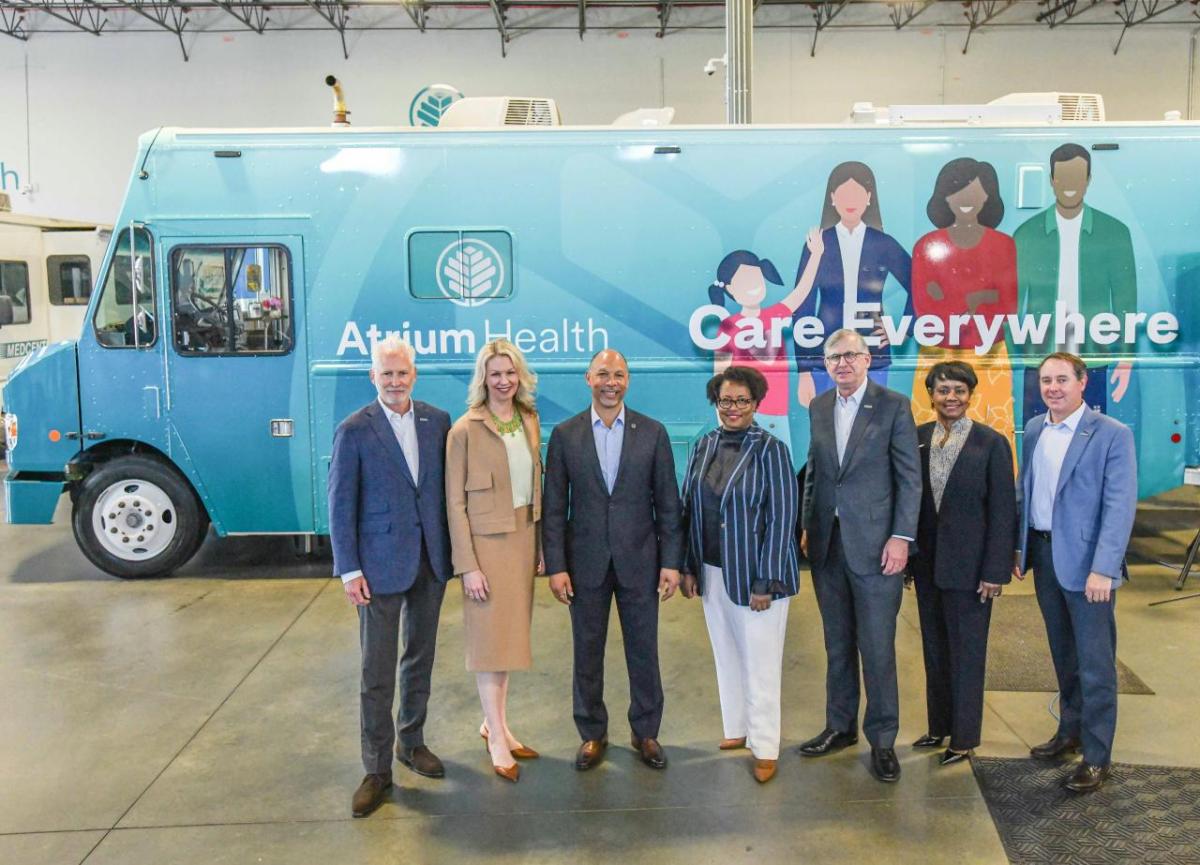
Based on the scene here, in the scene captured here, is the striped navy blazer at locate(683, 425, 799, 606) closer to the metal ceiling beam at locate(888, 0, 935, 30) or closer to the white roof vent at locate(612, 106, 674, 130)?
the white roof vent at locate(612, 106, 674, 130)

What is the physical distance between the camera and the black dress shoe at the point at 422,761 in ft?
12.9

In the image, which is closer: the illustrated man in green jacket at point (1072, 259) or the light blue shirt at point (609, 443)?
the light blue shirt at point (609, 443)

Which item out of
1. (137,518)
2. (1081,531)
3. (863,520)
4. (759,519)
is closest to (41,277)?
(137,518)

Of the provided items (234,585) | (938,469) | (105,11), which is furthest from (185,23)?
(938,469)

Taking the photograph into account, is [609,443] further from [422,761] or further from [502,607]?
[422,761]

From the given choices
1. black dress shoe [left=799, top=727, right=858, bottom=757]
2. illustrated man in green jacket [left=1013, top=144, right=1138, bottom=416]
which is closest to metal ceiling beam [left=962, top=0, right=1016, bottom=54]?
illustrated man in green jacket [left=1013, top=144, right=1138, bottom=416]

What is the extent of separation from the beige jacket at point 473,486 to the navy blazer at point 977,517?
1.71 meters

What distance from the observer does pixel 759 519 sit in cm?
371

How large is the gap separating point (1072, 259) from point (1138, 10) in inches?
532

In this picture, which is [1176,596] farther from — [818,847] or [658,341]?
[818,847]

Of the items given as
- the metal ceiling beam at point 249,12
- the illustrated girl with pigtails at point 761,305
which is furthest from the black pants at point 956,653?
the metal ceiling beam at point 249,12

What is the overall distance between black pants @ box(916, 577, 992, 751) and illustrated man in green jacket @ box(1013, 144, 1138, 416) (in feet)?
10.2

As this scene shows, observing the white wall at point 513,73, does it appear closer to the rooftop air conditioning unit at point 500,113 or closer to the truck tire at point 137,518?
the rooftop air conditioning unit at point 500,113

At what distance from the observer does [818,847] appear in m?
3.40
